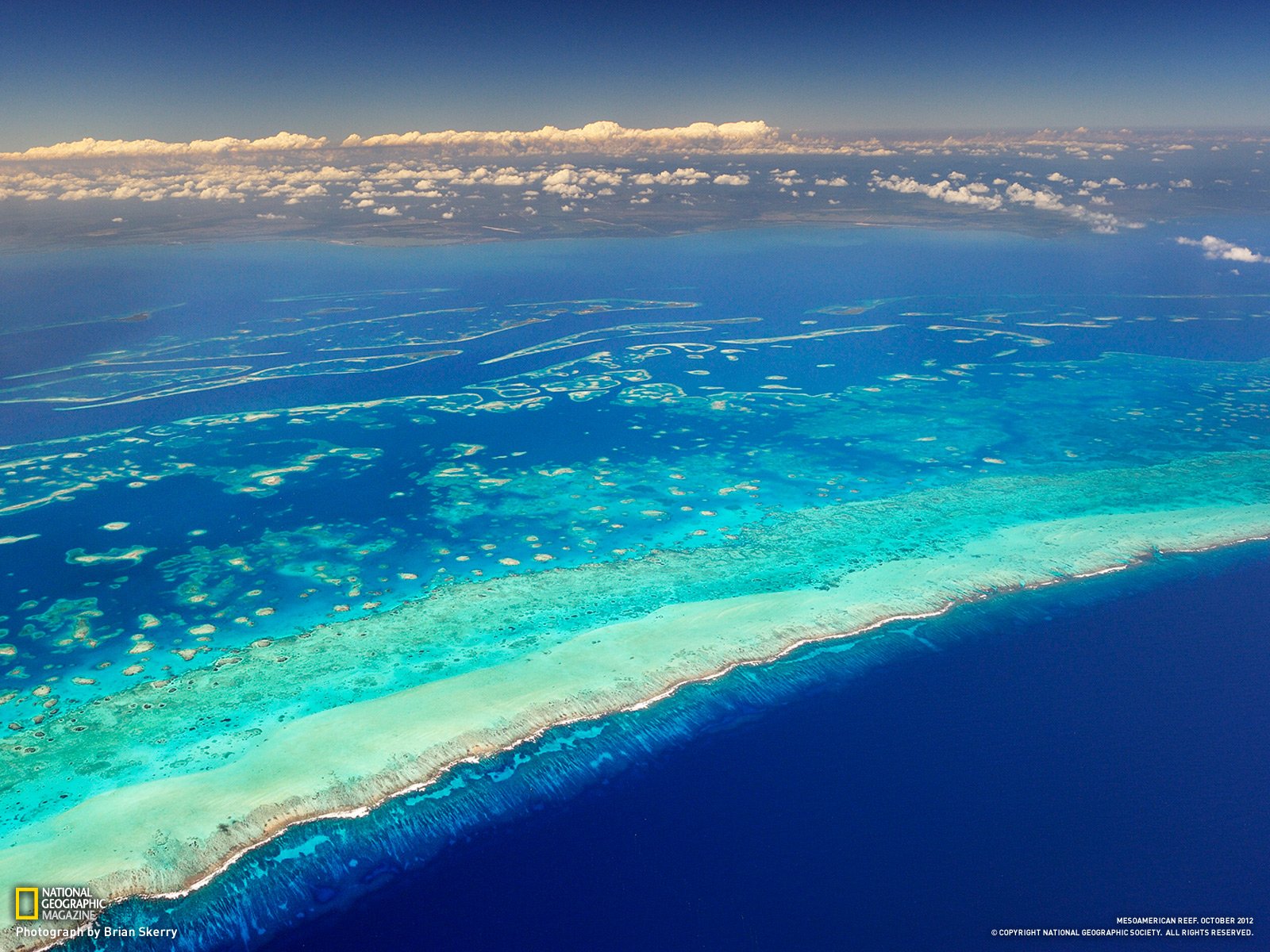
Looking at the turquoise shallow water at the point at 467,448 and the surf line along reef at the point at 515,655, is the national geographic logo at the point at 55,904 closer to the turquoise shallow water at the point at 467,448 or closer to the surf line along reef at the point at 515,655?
the surf line along reef at the point at 515,655

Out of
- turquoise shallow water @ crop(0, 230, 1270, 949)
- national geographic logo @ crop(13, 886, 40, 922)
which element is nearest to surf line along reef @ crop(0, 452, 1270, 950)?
national geographic logo @ crop(13, 886, 40, 922)

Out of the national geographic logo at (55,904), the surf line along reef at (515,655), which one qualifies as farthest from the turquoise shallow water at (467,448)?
the national geographic logo at (55,904)

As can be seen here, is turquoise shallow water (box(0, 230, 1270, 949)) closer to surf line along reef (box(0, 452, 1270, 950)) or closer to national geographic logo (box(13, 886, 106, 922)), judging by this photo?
surf line along reef (box(0, 452, 1270, 950))

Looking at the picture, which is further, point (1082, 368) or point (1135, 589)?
point (1082, 368)

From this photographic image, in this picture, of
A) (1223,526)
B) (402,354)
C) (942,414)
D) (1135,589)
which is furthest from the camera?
(402,354)

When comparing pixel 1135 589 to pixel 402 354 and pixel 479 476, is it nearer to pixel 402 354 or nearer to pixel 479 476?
pixel 479 476

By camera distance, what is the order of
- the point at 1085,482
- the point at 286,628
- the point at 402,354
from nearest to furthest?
the point at 286,628
the point at 1085,482
the point at 402,354

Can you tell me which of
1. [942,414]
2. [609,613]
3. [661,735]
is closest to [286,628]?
[609,613]

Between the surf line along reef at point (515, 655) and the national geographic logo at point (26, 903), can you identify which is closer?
the national geographic logo at point (26, 903)
